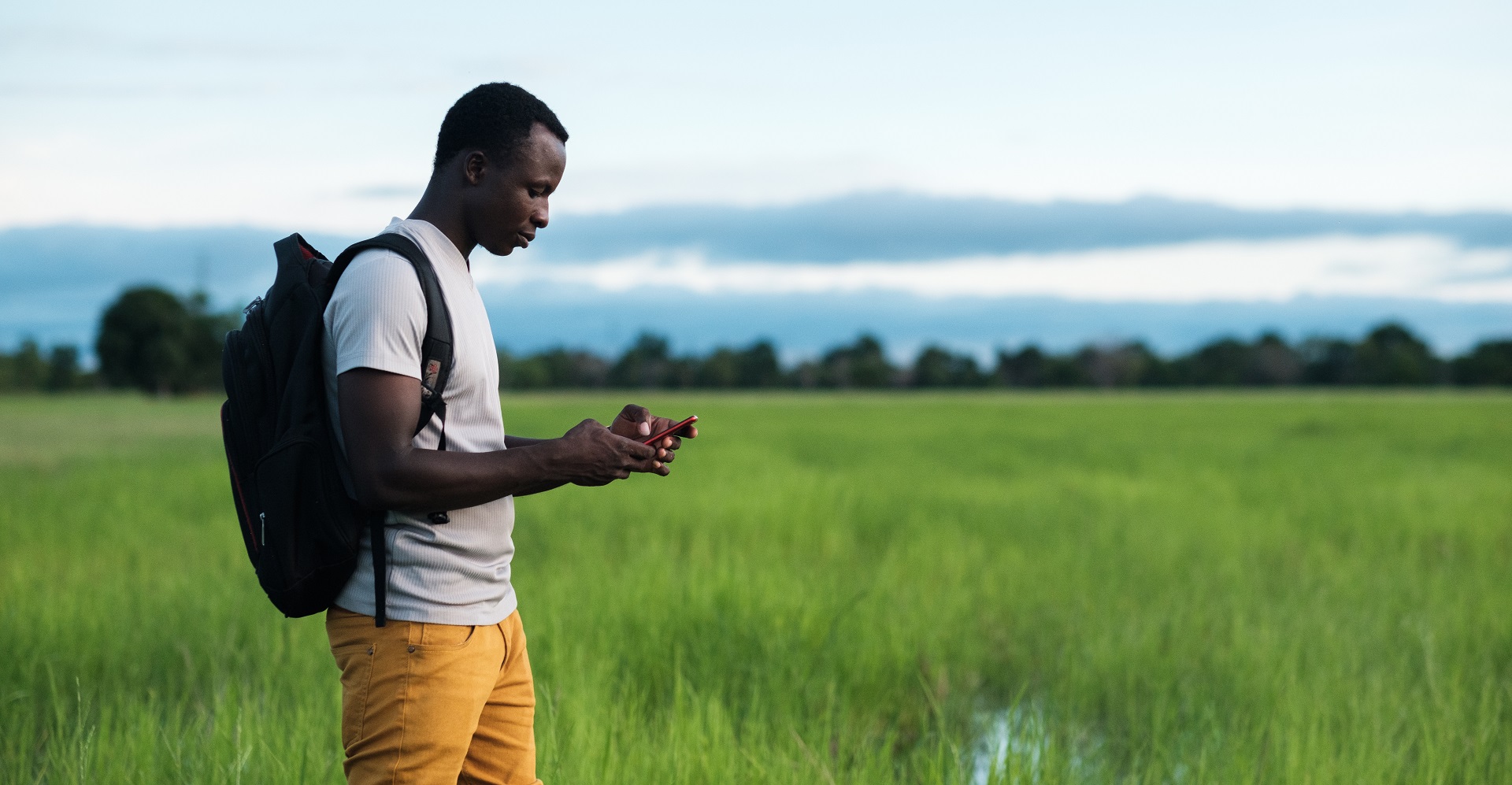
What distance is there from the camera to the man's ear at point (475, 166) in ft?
6.06

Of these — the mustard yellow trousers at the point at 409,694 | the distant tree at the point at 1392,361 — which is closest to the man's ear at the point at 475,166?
the mustard yellow trousers at the point at 409,694

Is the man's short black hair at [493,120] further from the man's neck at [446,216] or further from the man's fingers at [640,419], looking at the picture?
the man's fingers at [640,419]

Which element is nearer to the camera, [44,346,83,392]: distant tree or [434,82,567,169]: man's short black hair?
[434,82,567,169]: man's short black hair

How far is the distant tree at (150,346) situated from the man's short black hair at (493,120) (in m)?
65.5

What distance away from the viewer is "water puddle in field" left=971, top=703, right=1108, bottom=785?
3006 mm

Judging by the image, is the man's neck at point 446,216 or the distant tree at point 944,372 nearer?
the man's neck at point 446,216

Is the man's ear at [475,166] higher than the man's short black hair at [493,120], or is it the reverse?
the man's short black hair at [493,120]

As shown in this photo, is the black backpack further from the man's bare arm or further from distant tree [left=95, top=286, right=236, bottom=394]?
distant tree [left=95, top=286, right=236, bottom=394]

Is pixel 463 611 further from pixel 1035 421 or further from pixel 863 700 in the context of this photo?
pixel 1035 421

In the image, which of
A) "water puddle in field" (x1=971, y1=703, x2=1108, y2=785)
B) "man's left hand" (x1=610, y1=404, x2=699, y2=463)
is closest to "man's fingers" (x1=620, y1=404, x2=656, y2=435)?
"man's left hand" (x1=610, y1=404, x2=699, y2=463)

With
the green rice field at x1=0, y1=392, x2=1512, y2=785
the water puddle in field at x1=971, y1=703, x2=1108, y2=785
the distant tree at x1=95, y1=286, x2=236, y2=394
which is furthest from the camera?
the distant tree at x1=95, y1=286, x2=236, y2=394

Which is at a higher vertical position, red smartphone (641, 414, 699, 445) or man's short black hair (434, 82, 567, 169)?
man's short black hair (434, 82, 567, 169)

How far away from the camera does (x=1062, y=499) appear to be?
966cm

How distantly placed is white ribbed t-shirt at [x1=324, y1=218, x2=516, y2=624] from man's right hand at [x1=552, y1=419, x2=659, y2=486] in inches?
5.4
